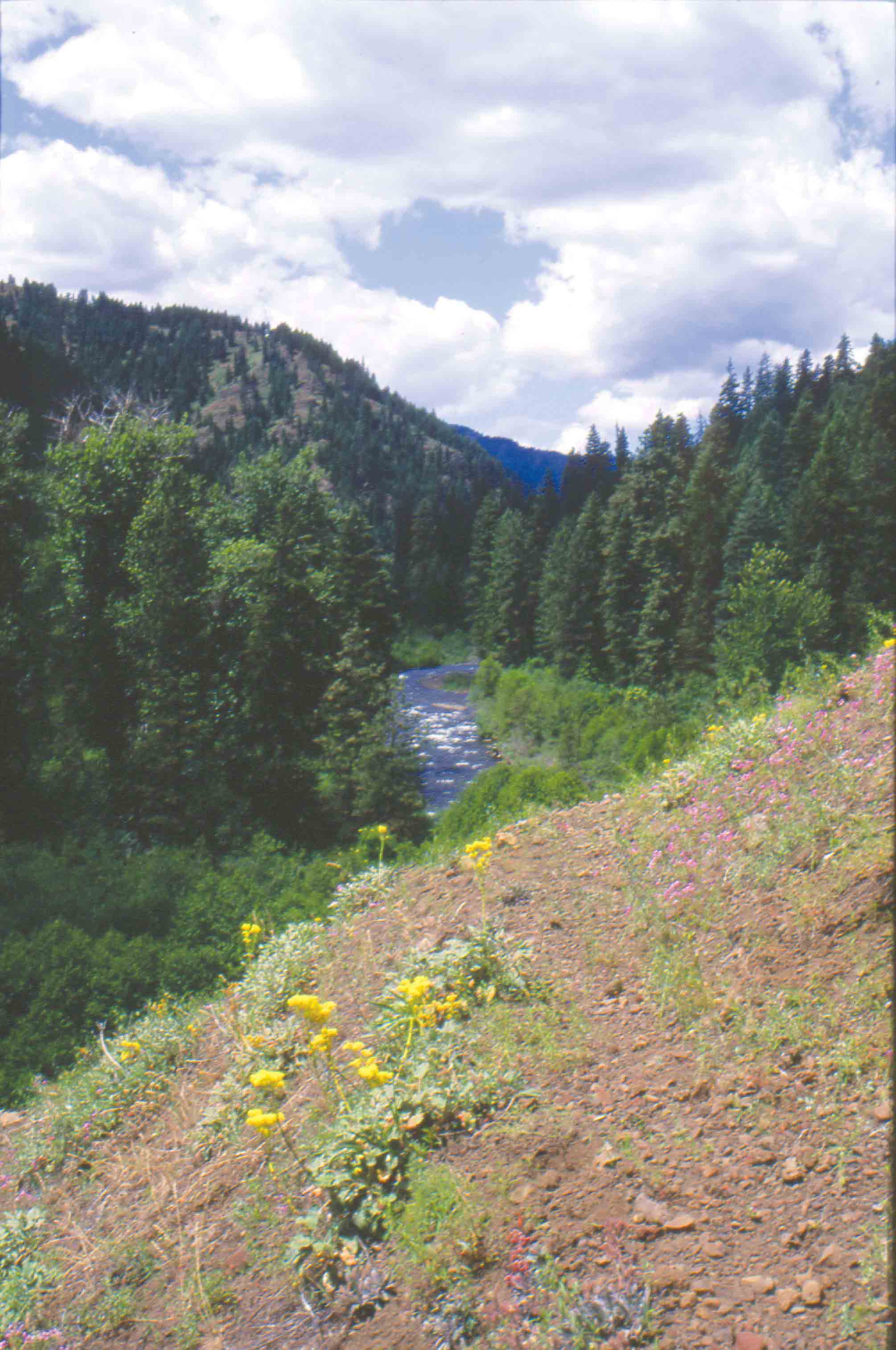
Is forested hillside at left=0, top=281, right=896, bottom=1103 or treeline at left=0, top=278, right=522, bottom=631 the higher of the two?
treeline at left=0, top=278, right=522, bottom=631

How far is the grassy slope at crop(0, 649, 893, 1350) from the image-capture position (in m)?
2.91

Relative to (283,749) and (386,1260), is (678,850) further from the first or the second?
(283,749)

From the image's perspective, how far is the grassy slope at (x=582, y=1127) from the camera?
9.54 feet

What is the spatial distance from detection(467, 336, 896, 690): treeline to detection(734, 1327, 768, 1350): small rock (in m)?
21.3

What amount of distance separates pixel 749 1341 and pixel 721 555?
42858 mm

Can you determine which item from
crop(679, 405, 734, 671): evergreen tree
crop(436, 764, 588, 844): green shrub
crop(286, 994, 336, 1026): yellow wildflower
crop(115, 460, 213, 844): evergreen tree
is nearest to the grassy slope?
crop(286, 994, 336, 1026): yellow wildflower

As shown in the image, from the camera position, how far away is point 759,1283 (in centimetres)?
272

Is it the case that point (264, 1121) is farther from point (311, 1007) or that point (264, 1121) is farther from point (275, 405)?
point (275, 405)

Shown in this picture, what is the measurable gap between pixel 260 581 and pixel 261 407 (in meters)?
111

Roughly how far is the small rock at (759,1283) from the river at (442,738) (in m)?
20.7

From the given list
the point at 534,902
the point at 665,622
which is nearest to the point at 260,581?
the point at 534,902

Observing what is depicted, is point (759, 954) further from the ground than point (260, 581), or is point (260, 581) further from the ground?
point (260, 581)

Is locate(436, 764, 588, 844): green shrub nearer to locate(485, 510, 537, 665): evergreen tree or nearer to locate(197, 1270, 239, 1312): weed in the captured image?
locate(197, 1270, 239, 1312): weed

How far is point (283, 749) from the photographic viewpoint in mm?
23703
